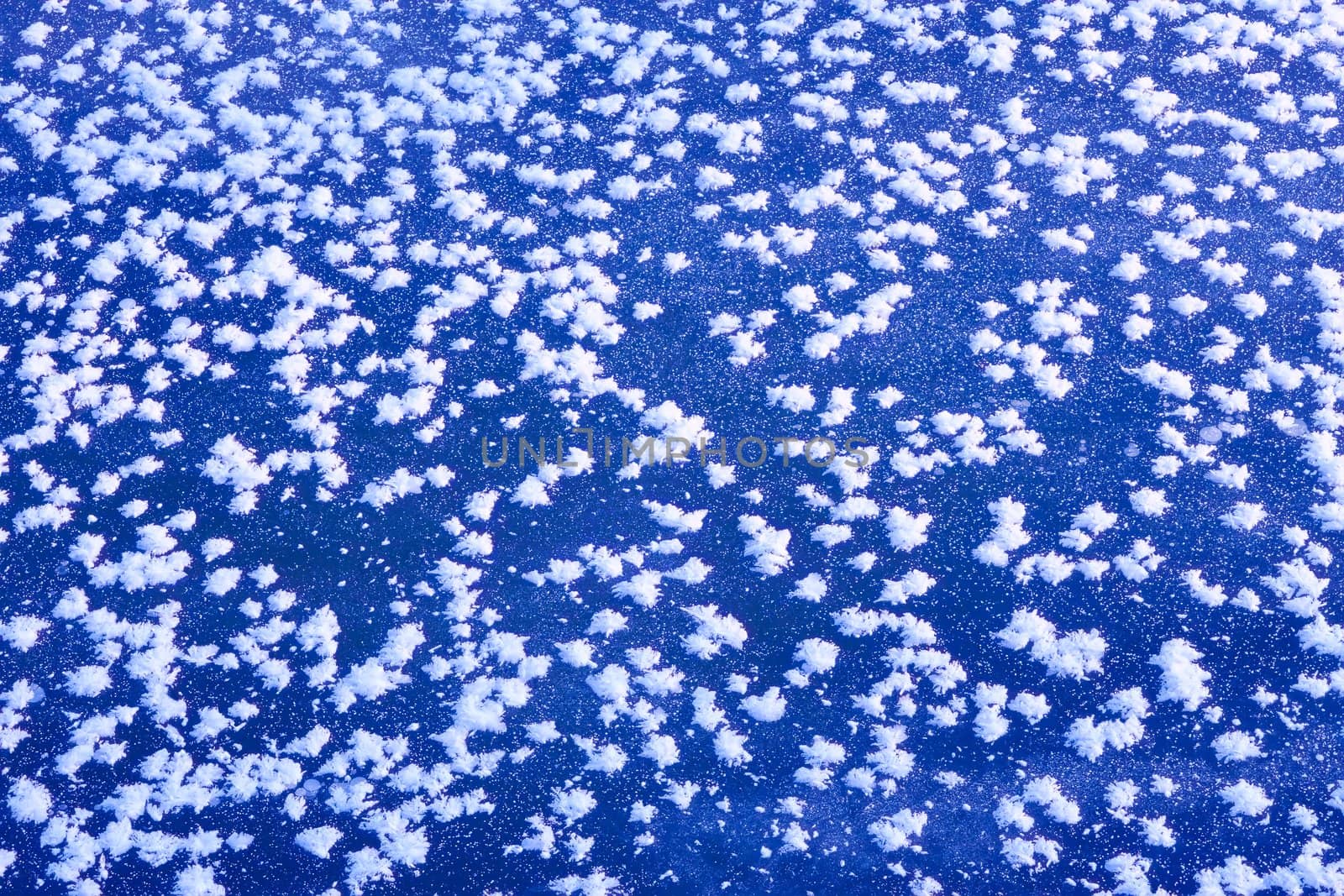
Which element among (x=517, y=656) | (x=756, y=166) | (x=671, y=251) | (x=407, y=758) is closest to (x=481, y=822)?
(x=407, y=758)

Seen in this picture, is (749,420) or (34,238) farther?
(34,238)

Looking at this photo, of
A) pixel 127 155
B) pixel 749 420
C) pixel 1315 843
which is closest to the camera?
pixel 1315 843

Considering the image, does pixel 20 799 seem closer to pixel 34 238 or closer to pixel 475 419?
pixel 475 419

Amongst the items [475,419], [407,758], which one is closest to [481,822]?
[407,758]

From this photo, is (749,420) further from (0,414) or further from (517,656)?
(0,414)

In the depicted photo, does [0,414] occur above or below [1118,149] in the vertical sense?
below

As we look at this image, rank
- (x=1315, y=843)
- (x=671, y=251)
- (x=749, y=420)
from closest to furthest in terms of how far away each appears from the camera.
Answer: (x=1315, y=843) → (x=749, y=420) → (x=671, y=251)

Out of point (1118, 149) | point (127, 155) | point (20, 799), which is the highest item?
point (1118, 149)
